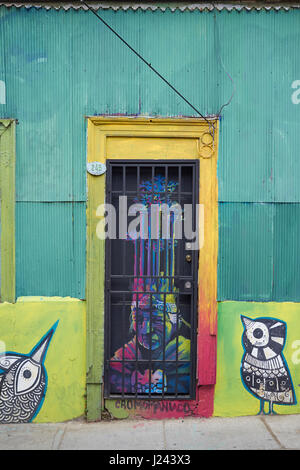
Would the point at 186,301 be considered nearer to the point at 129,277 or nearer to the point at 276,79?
the point at 129,277

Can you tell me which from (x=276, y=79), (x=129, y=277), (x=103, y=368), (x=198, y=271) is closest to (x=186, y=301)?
(x=198, y=271)

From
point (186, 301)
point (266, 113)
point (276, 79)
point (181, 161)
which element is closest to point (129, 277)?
point (186, 301)

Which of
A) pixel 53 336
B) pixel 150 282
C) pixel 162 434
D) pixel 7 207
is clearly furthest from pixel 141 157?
pixel 162 434

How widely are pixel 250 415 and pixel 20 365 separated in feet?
7.94

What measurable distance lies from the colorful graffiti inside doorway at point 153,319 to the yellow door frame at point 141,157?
0.23 metres

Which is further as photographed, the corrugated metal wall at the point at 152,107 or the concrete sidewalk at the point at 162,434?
the corrugated metal wall at the point at 152,107

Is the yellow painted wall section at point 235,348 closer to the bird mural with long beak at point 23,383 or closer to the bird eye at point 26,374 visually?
the bird mural with long beak at point 23,383

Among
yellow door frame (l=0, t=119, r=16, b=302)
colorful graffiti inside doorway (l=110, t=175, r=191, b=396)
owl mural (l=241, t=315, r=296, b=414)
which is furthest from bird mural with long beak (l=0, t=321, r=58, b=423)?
owl mural (l=241, t=315, r=296, b=414)

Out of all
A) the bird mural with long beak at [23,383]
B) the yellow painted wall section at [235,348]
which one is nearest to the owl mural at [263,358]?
the yellow painted wall section at [235,348]

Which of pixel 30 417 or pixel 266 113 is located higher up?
pixel 266 113

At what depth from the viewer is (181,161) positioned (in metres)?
4.40

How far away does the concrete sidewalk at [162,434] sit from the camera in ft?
12.9

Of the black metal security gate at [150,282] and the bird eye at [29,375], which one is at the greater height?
the black metal security gate at [150,282]

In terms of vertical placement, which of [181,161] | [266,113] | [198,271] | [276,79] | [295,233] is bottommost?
[198,271]
